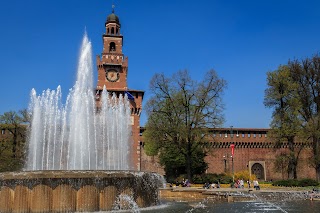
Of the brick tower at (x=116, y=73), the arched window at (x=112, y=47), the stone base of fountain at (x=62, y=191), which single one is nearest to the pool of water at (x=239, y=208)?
the stone base of fountain at (x=62, y=191)

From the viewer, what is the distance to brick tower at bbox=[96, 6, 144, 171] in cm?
4791

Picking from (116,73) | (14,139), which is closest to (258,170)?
(116,73)

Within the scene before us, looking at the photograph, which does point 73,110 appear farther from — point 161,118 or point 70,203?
point 161,118

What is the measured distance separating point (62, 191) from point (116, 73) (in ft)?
131

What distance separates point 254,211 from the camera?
12.0m

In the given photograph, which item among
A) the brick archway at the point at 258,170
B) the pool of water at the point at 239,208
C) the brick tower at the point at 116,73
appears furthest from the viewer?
the brick archway at the point at 258,170

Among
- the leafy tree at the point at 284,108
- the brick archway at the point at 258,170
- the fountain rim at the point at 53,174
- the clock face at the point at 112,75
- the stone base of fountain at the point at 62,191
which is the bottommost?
the brick archway at the point at 258,170

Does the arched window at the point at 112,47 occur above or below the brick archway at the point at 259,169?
above

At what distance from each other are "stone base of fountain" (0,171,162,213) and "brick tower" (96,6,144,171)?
115 ft

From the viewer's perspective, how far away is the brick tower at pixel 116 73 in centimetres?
4791

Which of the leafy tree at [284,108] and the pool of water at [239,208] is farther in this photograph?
the leafy tree at [284,108]

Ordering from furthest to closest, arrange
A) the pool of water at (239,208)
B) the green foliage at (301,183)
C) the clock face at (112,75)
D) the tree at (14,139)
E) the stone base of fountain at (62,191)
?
the clock face at (112,75)
the tree at (14,139)
the green foliage at (301,183)
the pool of water at (239,208)
the stone base of fountain at (62,191)

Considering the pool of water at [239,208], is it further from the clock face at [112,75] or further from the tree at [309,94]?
the clock face at [112,75]

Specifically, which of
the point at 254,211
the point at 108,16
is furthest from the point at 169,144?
the point at 108,16
